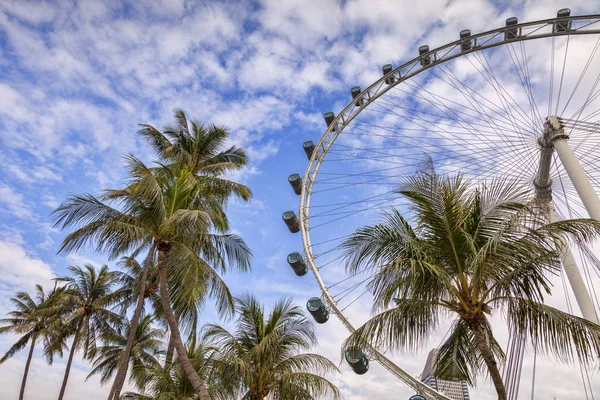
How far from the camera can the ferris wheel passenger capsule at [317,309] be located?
60.1 ft

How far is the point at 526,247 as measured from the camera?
8.12 meters

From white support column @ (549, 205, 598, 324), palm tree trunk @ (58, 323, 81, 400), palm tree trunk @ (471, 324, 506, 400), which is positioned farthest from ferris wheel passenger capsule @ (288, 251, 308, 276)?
palm tree trunk @ (58, 323, 81, 400)

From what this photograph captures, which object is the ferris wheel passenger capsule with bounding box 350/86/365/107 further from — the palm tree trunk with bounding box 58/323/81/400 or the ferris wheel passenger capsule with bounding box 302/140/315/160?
the palm tree trunk with bounding box 58/323/81/400

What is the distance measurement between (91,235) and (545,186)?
16.7 meters

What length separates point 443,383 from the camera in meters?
13.3

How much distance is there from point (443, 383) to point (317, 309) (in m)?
6.28

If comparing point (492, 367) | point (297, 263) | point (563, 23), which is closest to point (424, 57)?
point (563, 23)

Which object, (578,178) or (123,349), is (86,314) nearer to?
(123,349)

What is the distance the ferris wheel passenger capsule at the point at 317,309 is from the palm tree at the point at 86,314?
12747 mm

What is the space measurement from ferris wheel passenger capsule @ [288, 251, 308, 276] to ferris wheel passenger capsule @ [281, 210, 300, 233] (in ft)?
5.87

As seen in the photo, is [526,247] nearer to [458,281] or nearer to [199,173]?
[458,281]

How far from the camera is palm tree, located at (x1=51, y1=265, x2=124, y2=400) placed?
25422 millimetres

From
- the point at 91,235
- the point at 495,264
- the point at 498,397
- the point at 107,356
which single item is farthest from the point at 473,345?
the point at 107,356

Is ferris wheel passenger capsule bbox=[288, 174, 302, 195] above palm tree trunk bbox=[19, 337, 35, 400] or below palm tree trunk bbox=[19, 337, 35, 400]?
above
